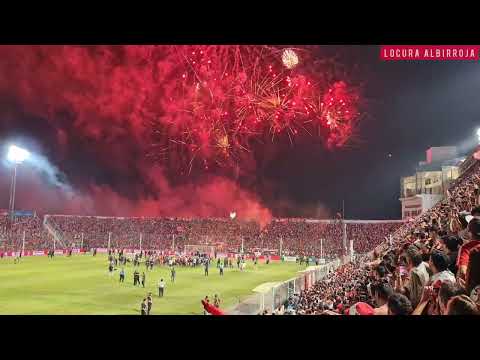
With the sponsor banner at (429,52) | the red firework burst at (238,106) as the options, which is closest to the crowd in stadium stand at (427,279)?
the sponsor banner at (429,52)

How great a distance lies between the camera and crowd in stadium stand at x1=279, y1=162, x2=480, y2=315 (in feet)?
22.9

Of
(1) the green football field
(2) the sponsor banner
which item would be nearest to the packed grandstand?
(1) the green football field

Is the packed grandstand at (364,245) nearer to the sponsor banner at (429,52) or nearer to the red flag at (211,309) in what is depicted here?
the red flag at (211,309)

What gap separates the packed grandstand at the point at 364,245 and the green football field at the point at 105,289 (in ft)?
7.39

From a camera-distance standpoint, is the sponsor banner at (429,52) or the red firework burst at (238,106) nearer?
the sponsor banner at (429,52)

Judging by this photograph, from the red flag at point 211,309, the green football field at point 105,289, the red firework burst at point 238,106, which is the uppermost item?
the red firework burst at point 238,106

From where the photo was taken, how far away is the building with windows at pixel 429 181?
12703 mm

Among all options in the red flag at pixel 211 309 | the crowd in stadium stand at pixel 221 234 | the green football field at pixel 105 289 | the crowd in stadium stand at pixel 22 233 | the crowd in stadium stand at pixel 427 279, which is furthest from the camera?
the crowd in stadium stand at pixel 22 233

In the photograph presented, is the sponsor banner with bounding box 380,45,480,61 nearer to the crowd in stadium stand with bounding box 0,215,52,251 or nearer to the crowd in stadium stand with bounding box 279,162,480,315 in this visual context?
the crowd in stadium stand with bounding box 279,162,480,315

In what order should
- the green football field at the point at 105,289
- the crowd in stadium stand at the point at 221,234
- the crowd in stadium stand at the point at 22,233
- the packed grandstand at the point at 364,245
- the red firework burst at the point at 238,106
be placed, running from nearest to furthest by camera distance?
1. the packed grandstand at the point at 364,245
2. the green football field at the point at 105,289
3. the red firework burst at the point at 238,106
4. the crowd in stadium stand at the point at 221,234
5. the crowd in stadium stand at the point at 22,233
